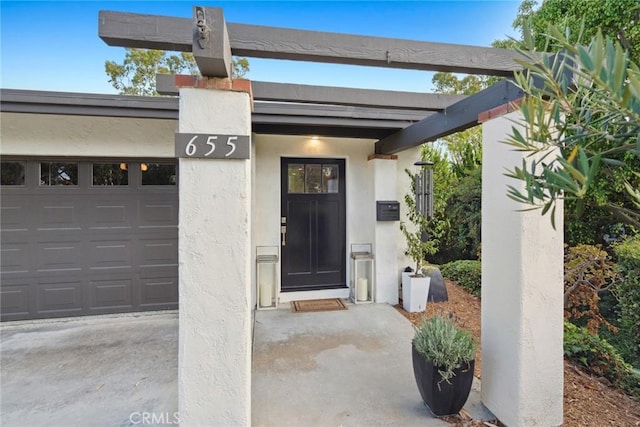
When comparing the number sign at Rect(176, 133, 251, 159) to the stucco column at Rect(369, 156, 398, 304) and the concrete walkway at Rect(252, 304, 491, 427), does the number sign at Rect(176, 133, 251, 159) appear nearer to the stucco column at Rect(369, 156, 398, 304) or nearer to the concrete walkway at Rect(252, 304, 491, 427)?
the concrete walkway at Rect(252, 304, 491, 427)

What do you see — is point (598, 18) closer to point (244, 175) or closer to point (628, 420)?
point (628, 420)

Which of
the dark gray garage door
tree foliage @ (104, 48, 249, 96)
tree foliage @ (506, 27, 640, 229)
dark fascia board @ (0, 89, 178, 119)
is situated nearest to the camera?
tree foliage @ (506, 27, 640, 229)

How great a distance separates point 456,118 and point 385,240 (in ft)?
8.48

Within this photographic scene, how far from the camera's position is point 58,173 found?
4.52 m

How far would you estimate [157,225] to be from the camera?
476 centimetres

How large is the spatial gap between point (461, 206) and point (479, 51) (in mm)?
5957

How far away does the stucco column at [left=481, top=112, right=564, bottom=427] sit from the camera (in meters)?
2.23

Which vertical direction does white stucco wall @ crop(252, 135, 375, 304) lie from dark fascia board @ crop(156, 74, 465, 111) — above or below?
below

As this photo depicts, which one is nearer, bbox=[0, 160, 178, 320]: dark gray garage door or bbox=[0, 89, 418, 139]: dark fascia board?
bbox=[0, 89, 418, 139]: dark fascia board

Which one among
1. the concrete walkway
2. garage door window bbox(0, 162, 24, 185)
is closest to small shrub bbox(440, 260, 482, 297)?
the concrete walkway

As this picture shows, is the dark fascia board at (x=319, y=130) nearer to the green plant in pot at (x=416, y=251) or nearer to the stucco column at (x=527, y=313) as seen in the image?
the green plant in pot at (x=416, y=251)

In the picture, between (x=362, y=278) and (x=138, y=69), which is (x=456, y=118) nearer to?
(x=362, y=278)

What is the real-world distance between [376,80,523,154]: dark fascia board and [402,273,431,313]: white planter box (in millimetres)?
2092

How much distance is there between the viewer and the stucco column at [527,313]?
7.33ft
